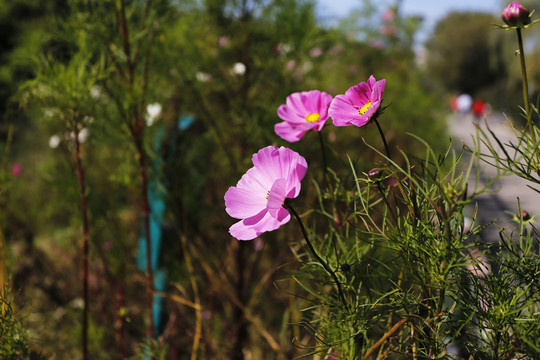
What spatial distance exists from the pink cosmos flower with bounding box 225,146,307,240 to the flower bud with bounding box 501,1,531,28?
0.74 ft

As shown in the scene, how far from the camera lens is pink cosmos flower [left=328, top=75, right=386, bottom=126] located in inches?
16.1

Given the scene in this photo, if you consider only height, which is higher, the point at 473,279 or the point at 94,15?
the point at 94,15

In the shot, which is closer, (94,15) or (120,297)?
(94,15)

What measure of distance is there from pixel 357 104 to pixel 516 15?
0.52 ft

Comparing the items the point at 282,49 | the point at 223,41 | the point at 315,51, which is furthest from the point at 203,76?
the point at 315,51

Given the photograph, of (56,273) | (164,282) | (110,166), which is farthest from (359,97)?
(56,273)

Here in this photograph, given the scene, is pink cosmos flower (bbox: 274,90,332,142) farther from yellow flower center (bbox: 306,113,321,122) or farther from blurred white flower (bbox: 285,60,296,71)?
blurred white flower (bbox: 285,60,296,71)

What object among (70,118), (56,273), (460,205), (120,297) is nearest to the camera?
(460,205)

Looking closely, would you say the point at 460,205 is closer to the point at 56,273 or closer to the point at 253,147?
the point at 253,147

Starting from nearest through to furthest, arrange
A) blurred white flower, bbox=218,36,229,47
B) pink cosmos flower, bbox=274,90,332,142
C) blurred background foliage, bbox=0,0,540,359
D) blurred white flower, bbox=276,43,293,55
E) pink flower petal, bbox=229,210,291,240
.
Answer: pink flower petal, bbox=229,210,291,240 < pink cosmos flower, bbox=274,90,332,142 < blurred background foliage, bbox=0,0,540,359 < blurred white flower, bbox=276,43,293,55 < blurred white flower, bbox=218,36,229,47

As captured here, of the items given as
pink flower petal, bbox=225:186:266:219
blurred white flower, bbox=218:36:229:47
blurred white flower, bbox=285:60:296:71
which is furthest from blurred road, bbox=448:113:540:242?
blurred white flower, bbox=218:36:229:47

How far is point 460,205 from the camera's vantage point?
1.25ft

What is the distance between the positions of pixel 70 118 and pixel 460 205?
641 mm

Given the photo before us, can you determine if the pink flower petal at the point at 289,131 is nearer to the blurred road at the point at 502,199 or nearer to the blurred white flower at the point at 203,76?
the blurred road at the point at 502,199
